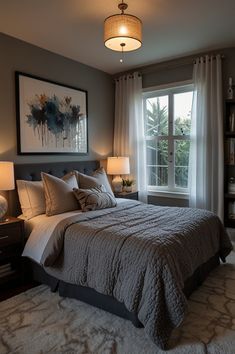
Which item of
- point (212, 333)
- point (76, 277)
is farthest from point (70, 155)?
point (212, 333)

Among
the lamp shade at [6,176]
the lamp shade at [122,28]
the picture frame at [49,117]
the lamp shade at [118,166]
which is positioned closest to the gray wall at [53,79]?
the picture frame at [49,117]

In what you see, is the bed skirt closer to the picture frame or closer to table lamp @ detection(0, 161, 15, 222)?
table lamp @ detection(0, 161, 15, 222)

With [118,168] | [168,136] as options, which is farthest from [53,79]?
[168,136]

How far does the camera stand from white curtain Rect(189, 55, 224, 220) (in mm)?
3793

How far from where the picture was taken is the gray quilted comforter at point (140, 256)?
1.85 meters

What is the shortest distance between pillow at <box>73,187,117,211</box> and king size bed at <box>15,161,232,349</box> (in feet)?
0.28

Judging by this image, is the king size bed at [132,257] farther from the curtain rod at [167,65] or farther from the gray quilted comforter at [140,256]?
the curtain rod at [167,65]

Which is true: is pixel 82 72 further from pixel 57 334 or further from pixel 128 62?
pixel 57 334

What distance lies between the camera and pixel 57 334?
1999 mm

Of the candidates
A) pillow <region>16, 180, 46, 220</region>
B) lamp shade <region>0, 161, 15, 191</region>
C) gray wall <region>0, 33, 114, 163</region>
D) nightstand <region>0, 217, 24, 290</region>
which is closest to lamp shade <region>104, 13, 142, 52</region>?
gray wall <region>0, 33, 114, 163</region>

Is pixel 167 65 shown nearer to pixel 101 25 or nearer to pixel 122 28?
pixel 101 25

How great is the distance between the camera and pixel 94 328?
206 cm

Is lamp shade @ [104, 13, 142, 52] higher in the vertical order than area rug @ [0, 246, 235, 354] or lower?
higher

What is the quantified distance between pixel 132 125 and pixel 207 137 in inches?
52.0
